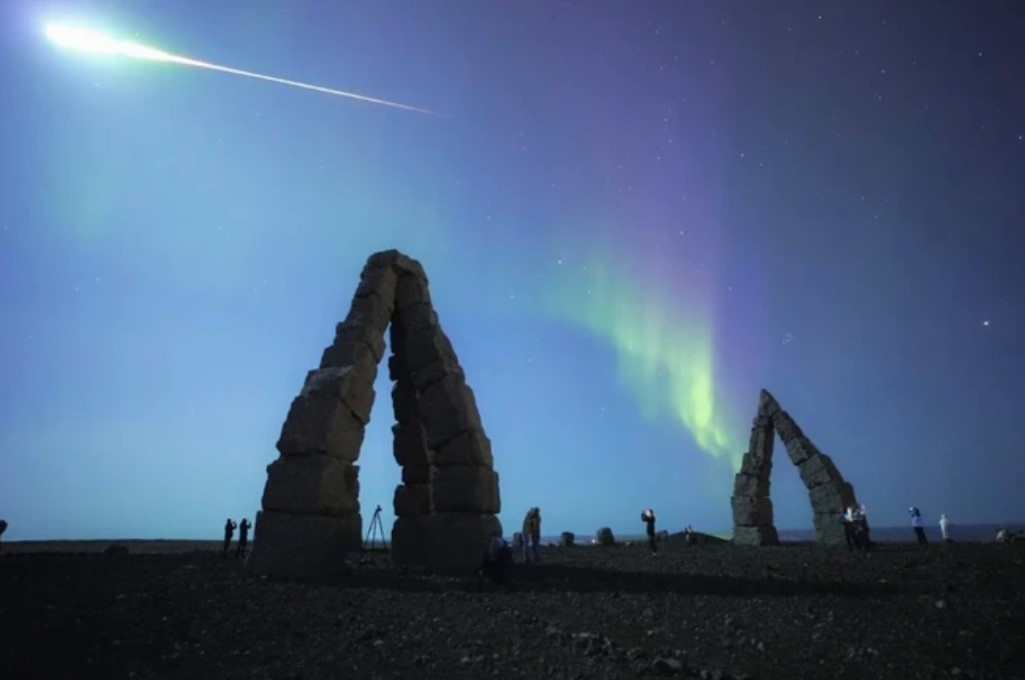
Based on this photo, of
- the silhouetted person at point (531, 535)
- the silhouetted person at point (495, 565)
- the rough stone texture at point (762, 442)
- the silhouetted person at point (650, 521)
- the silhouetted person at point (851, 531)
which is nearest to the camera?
the silhouetted person at point (495, 565)

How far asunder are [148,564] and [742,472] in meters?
24.0

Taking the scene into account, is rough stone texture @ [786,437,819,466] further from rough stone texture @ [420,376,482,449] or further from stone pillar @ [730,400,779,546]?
rough stone texture @ [420,376,482,449]

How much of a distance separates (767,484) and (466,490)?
17598 millimetres

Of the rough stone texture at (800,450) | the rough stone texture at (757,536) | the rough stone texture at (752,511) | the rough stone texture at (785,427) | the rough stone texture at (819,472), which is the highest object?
the rough stone texture at (785,427)

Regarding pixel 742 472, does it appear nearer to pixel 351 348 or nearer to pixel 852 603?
pixel 852 603

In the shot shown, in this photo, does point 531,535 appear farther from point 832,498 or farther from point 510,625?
point 832,498

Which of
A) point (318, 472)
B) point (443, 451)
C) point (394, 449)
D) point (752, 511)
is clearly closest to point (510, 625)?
point (318, 472)

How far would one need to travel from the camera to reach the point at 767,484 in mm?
27688

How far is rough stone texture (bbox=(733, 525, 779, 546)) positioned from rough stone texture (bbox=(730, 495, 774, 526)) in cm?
22

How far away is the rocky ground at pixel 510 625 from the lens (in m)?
6.87

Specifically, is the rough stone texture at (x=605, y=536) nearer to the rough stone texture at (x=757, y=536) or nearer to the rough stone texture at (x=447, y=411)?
the rough stone texture at (x=757, y=536)

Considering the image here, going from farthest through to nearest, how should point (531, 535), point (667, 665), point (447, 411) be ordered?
point (531, 535) < point (447, 411) < point (667, 665)

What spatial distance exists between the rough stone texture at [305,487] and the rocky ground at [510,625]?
5.47ft

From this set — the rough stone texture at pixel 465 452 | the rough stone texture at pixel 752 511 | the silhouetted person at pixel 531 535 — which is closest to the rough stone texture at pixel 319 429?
the rough stone texture at pixel 465 452
